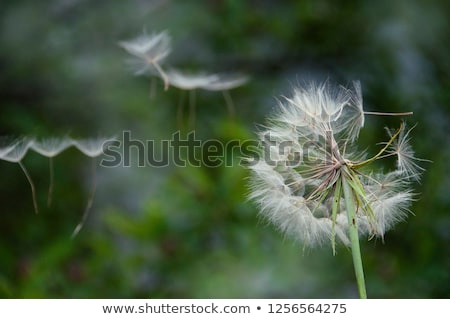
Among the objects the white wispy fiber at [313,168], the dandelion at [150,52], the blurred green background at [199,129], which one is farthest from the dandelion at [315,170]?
the blurred green background at [199,129]

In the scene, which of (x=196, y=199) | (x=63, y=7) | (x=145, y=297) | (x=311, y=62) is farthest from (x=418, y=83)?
(x=63, y=7)

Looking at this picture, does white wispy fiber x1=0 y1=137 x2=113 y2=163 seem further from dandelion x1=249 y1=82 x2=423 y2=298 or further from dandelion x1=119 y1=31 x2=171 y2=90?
dandelion x1=249 y1=82 x2=423 y2=298

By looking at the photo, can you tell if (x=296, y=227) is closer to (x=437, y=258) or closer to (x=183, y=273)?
(x=183, y=273)

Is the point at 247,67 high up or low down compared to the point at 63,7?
down

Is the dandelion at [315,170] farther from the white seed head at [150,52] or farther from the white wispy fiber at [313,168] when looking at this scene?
the white seed head at [150,52]

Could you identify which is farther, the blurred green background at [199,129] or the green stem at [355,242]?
the blurred green background at [199,129]

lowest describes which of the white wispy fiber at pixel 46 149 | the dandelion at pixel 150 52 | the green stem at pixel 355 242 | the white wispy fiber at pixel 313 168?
the green stem at pixel 355 242

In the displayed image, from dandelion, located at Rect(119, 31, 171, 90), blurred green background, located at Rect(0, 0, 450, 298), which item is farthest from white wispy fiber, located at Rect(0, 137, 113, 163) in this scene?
blurred green background, located at Rect(0, 0, 450, 298)
